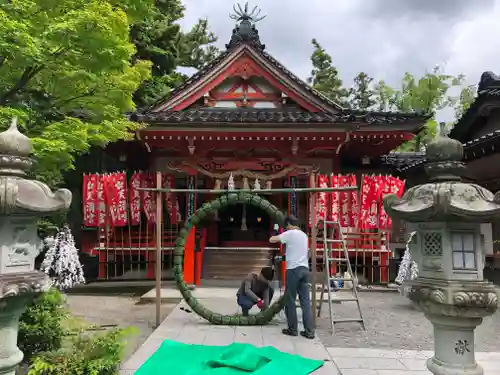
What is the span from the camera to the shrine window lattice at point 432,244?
148 inches

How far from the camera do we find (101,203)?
470 inches

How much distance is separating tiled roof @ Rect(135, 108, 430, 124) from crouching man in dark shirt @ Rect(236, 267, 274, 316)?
4780 millimetres

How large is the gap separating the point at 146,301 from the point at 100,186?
4099mm

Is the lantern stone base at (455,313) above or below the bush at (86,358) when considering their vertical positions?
above

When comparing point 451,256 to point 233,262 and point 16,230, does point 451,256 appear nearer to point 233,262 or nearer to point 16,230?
point 16,230

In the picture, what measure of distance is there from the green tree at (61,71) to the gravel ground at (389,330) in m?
5.51

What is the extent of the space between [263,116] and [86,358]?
8.52 m

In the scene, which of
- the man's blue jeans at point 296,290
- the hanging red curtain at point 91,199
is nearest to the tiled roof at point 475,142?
the man's blue jeans at point 296,290

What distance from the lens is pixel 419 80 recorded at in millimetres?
27141

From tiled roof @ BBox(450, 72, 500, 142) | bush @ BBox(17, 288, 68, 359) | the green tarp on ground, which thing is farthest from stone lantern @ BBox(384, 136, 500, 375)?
tiled roof @ BBox(450, 72, 500, 142)

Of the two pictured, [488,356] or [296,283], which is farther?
[296,283]

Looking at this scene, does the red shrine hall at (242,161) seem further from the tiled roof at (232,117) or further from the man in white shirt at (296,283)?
the man in white shirt at (296,283)

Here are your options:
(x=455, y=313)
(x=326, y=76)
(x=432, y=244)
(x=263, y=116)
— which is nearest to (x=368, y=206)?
(x=263, y=116)

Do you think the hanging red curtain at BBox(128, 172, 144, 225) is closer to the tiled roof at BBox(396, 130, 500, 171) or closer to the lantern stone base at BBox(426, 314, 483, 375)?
the tiled roof at BBox(396, 130, 500, 171)
